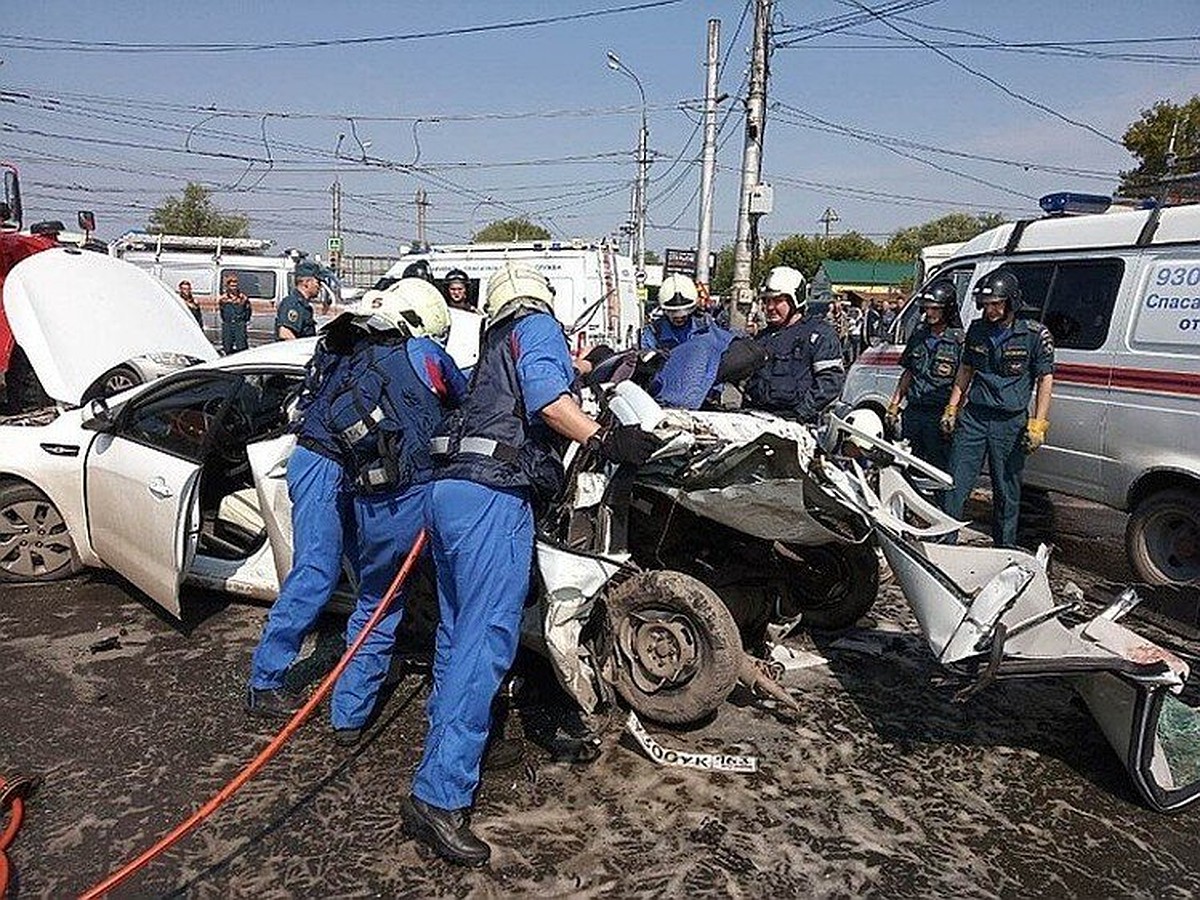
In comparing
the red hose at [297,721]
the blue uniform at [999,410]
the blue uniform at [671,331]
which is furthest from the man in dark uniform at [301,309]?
the red hose at [297,721]

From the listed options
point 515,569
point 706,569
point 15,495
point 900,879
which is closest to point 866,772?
point 900,879

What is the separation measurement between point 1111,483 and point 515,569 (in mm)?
4726

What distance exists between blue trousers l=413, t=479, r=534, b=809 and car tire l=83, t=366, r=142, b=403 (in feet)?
10.4

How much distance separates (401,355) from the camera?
3461 mm

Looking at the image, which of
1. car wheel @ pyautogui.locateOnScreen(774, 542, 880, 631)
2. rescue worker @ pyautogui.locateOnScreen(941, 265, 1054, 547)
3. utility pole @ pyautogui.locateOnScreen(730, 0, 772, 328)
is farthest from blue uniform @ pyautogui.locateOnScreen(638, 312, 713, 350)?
utility pole @ pyautogui.locateOnScreen(730, 0, 772, 328)

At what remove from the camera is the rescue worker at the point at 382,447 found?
10.9ft

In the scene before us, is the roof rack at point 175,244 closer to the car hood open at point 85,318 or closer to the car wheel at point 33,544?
the car hood open at point 85,318

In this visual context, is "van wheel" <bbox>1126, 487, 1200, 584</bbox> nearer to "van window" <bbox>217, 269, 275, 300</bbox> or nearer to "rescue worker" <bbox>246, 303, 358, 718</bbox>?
"rescue worker" <bbox>246, 303, 358, 718</bbox>

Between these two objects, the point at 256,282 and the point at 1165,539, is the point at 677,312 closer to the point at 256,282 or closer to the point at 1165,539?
the point at 1165,539

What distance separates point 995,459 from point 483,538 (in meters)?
4.00

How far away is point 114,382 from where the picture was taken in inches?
213

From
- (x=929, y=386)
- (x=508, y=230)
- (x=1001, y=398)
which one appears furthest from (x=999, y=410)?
(x=508, y=230)

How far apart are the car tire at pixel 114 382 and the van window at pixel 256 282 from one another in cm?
1150

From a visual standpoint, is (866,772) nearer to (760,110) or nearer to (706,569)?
(706,569)
